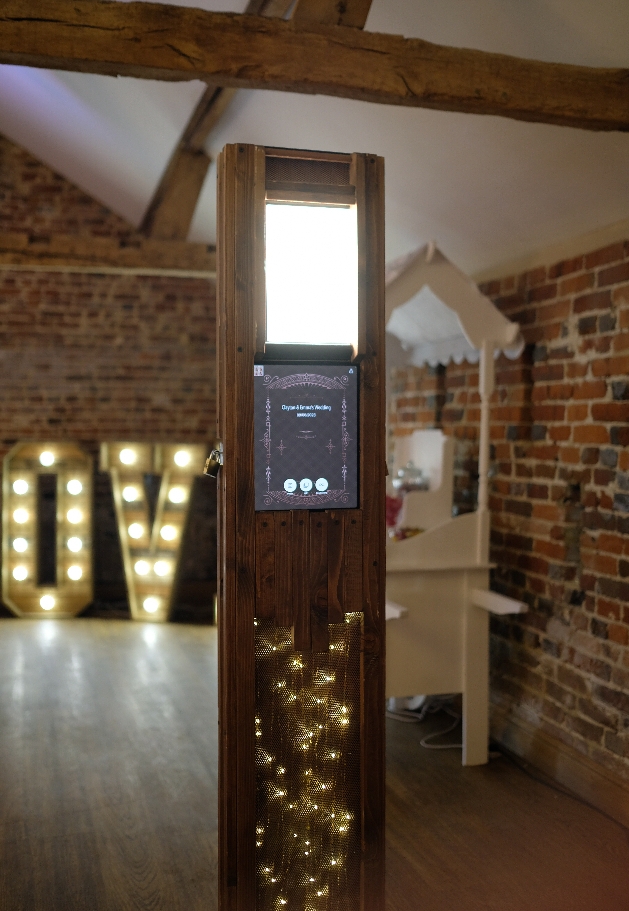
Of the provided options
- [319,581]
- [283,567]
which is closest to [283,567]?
[283,567]

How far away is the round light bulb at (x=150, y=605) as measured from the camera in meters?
6.32

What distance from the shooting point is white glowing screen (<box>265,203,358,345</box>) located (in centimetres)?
219

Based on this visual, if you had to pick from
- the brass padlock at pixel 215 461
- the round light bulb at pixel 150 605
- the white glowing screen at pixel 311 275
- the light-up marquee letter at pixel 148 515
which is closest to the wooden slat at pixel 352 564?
the brass padlock at pixel 215 461

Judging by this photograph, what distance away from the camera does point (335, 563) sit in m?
2.25

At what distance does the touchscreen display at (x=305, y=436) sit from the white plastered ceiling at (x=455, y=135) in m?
1.35

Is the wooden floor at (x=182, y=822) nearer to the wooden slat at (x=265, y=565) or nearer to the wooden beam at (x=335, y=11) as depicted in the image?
the wooden slat at (x=265, y=565)

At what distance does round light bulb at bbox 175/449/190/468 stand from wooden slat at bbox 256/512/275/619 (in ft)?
13.9

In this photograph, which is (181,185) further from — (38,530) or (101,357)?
(38,530)

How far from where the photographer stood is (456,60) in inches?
102

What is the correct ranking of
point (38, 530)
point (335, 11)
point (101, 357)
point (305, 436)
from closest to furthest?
point (305, 436) → point (335, 11) → point (38, 530) → point (101, 357)

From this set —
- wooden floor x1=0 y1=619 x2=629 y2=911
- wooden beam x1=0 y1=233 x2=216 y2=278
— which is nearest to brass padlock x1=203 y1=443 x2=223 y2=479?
wooden floor x1=0 y1=619 x2=629 y2=911

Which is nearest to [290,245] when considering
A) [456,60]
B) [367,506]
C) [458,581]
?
[367,506]

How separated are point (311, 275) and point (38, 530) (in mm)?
4770

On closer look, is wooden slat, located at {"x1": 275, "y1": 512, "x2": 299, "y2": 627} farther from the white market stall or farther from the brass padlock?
the white market stall
